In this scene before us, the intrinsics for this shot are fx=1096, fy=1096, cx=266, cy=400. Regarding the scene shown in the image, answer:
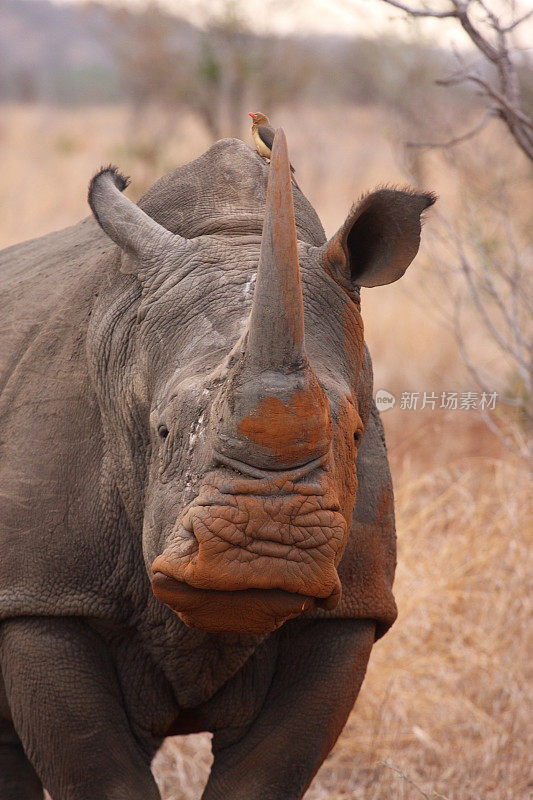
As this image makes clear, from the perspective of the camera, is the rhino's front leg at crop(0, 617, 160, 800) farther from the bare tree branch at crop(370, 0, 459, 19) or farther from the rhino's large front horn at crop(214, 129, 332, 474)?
the bare tree branch at crop(370, 0, 459, 19)

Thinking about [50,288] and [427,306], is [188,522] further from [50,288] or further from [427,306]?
[427,306]

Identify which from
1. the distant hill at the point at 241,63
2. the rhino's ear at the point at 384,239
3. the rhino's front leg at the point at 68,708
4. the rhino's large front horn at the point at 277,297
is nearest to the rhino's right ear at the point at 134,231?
the rhino's ear at the point at 384,239

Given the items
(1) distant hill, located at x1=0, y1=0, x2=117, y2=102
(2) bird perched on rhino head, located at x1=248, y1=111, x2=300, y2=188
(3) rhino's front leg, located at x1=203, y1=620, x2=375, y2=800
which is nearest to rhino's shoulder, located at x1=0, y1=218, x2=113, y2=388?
(2) bird perched on rhino head, located at x1=248, y1=111, x2=300, y2=188

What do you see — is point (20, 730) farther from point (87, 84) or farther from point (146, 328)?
point (87, 84)

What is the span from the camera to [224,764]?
289 cm

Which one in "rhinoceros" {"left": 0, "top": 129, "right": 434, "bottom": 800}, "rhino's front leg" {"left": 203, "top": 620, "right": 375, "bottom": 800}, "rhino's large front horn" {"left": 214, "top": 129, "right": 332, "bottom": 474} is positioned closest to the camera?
"rhino's large front horn" {"left": 214, "top": 129, "right": 332, "bottom": 474}

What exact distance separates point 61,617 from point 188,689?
1.23 ft

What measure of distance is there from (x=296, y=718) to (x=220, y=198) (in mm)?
1338

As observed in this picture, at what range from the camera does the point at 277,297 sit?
198 cm

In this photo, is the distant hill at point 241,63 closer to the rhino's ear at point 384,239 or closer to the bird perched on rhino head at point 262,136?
the bird perched on rhino head at point 262,136

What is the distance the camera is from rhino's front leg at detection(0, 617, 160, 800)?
269cm

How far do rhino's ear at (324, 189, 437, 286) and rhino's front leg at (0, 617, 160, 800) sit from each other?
1101 mm

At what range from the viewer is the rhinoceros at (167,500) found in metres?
2.24

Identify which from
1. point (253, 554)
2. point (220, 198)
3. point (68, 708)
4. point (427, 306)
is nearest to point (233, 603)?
point (253, 554)
